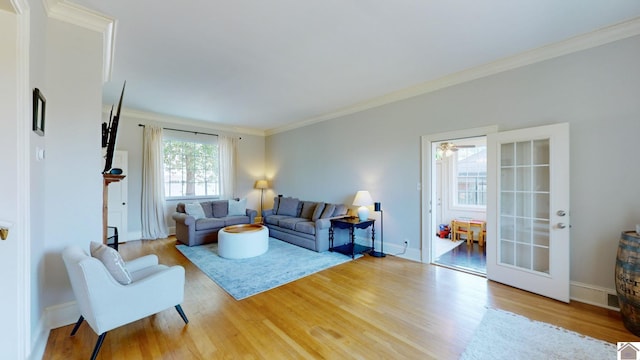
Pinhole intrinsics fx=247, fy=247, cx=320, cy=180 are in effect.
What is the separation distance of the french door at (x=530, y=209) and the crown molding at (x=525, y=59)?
0.85m

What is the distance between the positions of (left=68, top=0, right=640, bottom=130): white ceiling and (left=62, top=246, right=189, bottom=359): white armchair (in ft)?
7.22

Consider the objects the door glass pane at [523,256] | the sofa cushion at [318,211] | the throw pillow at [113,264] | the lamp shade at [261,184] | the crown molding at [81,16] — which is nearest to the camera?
the throw pillow at [113,264]

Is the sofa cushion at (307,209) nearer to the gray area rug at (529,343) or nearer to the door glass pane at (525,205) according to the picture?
the door glass pane at (525,205)

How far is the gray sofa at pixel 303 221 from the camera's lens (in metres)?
4.63

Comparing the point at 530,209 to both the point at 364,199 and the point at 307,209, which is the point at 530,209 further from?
the point at 307,209

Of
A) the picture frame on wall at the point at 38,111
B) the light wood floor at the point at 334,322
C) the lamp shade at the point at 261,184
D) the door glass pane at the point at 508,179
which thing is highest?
the picture frame on wall at the point at 38,111

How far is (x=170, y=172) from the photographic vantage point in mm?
6152

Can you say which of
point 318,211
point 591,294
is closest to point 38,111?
point 318,211

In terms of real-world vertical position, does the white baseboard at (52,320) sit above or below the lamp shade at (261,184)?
below

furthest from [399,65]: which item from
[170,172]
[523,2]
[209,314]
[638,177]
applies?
[170,172]

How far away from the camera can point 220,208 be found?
19.4 ft

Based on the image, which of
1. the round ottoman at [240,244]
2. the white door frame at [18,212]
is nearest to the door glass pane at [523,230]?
the round ottoman at [240,244]

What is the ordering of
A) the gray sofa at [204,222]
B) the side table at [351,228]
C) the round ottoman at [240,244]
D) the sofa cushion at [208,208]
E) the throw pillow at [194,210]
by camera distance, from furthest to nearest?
the sofa cushion at [208,208] < the throw pillow at [194,210] < the gray sofa at [204,222] < the side table at [351,228] < the round ottoman at [240,244]

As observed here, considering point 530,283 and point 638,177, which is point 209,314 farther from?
point 638,177
